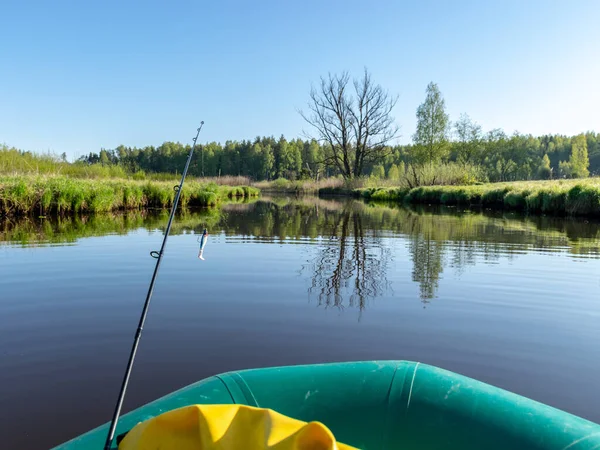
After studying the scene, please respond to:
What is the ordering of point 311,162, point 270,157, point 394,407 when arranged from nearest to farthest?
point 394,407, point 311,162, point 270,157

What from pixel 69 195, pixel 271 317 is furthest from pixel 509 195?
pixel 271 317

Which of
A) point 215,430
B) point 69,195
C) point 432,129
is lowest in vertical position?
point 215,430

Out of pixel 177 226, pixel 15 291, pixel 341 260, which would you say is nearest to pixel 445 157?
pixel 177 226

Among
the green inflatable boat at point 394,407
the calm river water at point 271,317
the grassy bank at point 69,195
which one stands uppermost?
the grassy bank at point 69,195

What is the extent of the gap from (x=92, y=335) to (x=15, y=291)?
1820 mm

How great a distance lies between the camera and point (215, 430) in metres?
1.02

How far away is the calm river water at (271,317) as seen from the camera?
8.77 feet

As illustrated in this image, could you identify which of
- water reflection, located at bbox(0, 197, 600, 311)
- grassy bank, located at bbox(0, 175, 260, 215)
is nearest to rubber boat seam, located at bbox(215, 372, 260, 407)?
water reflection, located at bbox(0, 197, 600, 311)

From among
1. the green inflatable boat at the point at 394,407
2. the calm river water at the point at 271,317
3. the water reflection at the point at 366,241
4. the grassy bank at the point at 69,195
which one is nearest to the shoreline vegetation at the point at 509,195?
the water reflection at the point at 366,241

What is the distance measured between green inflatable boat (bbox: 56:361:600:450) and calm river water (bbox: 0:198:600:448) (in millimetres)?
1062

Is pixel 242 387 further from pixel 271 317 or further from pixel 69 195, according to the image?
pixel 69 195

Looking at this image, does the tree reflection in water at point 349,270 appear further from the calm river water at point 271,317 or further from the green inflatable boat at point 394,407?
the green inflatable boat at point 394,407

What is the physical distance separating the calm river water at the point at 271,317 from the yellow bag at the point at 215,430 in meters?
1.35

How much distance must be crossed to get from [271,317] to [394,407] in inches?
98.6
